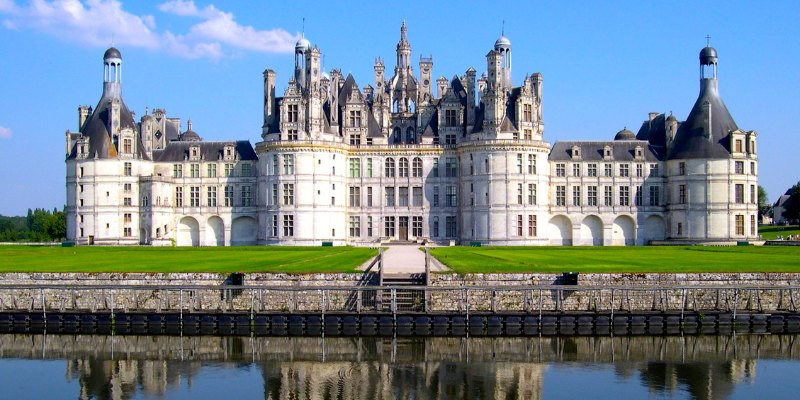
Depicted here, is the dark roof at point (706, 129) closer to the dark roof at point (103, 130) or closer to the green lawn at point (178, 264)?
the green lawn at point (178, 264)

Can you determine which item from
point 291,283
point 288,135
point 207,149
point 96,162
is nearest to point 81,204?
point 96,162

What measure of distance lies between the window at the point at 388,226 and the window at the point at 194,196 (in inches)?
677

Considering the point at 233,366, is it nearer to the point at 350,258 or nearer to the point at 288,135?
the point at 350,258

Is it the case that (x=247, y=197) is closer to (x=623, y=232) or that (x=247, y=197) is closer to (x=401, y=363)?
(x=623, y=232)

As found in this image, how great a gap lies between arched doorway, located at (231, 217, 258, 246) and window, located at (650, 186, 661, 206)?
35.6 meters

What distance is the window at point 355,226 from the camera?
8431 centimetres

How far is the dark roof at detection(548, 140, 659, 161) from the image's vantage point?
8475cm

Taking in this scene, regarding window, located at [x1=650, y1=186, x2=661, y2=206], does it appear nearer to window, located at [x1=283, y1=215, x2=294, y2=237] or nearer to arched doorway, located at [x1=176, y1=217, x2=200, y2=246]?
window, located at [x1=283, y1=215, x2=294, y2=237]

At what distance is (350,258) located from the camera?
53.2m

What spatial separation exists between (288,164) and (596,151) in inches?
1086

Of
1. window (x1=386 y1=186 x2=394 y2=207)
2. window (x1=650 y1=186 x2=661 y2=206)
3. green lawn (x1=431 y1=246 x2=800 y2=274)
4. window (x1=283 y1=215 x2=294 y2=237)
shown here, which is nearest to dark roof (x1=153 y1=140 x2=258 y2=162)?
window (x1=283 y1=215 x2=294 y2=237)

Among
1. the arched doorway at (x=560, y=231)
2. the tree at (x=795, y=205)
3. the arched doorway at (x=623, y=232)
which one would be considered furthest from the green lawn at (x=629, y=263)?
the tree at (x=795, y=205)

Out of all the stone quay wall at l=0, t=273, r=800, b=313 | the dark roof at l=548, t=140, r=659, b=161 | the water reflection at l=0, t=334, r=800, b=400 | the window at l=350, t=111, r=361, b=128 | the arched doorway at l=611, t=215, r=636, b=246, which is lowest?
the water reflection at l=0, t=334, r=800, b=400

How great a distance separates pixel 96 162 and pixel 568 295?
55154mm
